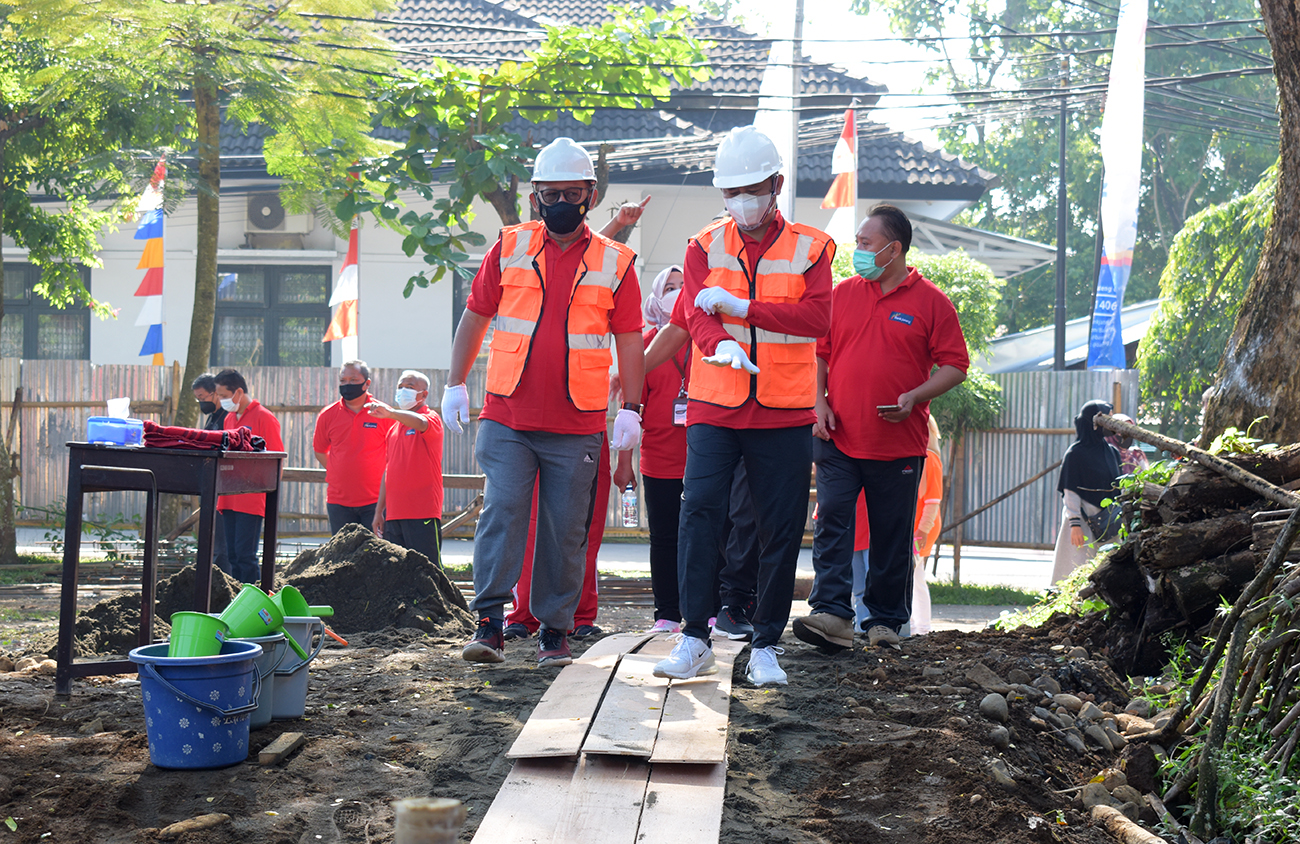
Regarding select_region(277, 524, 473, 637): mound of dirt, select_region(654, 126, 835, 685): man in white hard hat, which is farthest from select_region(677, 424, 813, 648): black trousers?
select_region(277, 524, 473, 637): mound of dirt

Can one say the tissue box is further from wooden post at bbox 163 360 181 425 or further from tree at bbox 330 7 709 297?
wooden post at bbox 163 360 181 425

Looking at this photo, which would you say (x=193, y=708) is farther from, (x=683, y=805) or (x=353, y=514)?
(x=353, y=514)

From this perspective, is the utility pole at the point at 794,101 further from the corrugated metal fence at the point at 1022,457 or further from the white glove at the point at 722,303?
the white glove at the point at 722,303

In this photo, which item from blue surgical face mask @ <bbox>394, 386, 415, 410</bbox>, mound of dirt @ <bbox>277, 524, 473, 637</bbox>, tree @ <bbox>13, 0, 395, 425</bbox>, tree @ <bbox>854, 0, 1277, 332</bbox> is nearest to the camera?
mound of dirt @ <bbox>277, 524, 473, 637</bbox>

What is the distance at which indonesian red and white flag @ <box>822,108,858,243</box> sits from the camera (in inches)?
553

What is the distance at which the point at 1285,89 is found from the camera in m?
5.77

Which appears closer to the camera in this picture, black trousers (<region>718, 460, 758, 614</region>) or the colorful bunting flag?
black trousers (<region>718, 460, 758, 614</region>)

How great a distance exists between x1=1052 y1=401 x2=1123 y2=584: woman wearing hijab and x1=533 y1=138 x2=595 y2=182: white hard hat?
19.4 ft

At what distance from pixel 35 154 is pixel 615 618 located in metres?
8.73

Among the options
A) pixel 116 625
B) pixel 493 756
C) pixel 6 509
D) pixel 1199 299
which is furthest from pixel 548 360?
pixel 1199 299

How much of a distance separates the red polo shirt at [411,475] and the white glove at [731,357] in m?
4.04

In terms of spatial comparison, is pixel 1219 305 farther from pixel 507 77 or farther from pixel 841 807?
pixel 841 807

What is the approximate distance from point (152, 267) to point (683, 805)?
45.3ft

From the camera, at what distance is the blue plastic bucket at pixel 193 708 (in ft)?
11.5
